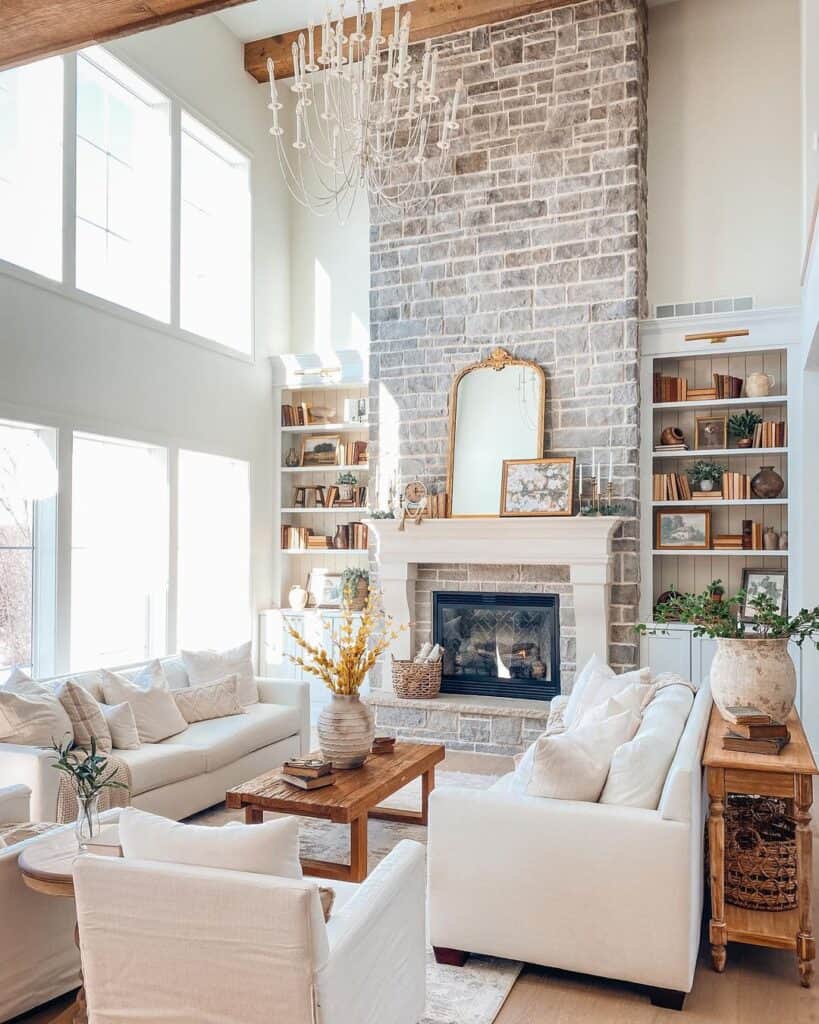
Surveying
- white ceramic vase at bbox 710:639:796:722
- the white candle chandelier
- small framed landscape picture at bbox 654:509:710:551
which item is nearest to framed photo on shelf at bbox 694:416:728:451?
small framed landscape picture at bbox 654:509:710:551

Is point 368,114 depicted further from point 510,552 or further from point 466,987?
point 466,987

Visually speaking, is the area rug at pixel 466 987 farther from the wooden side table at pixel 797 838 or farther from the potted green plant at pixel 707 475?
the potted green plant at pixel 707 475

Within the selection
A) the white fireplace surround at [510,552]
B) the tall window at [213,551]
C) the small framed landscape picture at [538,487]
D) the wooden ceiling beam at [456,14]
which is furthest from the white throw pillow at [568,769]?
the wooden ceiling beam at [456,14]

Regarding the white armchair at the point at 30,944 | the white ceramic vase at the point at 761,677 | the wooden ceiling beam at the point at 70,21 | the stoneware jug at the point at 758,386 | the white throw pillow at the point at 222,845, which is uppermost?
the wooden ceiling beam at the point at 70,21

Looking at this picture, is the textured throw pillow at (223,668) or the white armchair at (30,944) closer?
the white armchair at (30,944)

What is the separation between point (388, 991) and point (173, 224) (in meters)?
5.47

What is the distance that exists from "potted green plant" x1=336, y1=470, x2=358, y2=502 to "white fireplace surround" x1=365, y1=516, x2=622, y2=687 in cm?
83

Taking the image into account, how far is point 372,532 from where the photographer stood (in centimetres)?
681

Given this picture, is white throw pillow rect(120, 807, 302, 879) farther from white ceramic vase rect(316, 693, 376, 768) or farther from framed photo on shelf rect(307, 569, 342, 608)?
framed photo on shelf rect(307, 569, 342, 608)

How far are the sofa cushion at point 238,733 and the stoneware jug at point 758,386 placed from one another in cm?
Result: 366

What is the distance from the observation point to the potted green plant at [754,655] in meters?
3.22

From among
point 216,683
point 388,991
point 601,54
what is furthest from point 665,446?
point 388,991

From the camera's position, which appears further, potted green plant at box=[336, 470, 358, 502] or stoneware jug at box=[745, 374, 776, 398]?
potted green plant at box=[336, 470, 358, 502]

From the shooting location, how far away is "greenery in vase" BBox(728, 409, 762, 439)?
6.07m
